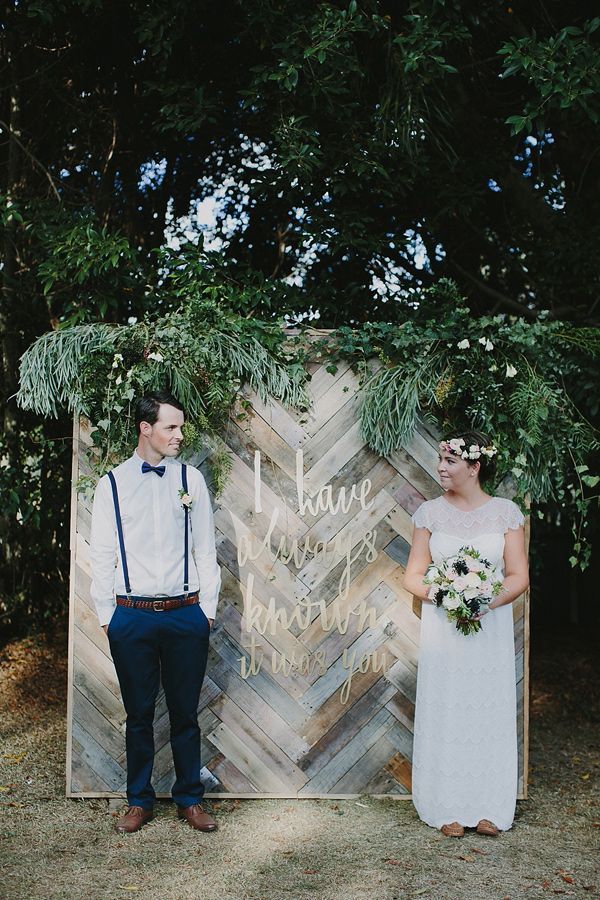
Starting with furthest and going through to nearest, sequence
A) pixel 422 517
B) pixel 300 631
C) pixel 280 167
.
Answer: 1. pixel 280 167
2. pixel 300 631
3. pixel 422 517

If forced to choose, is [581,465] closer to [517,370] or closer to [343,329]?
[517,370]

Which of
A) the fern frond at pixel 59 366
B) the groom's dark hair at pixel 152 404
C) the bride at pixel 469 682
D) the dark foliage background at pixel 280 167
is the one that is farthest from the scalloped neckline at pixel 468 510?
the fern frond at pixel 59 366

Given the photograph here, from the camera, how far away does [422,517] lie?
4039mm

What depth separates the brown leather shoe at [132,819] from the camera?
385 cm

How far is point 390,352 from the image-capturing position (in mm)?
4199

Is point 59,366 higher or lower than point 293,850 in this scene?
higher

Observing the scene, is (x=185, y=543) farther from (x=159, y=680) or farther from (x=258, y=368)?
(x=258, y=368)

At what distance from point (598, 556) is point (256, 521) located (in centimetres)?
572

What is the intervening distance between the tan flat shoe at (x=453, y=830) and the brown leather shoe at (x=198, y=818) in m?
1.06

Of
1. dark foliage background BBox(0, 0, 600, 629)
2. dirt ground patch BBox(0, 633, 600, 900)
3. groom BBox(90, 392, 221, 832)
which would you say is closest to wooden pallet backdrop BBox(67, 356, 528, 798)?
dirt ground patch BBox(0, 633, 600, 900)

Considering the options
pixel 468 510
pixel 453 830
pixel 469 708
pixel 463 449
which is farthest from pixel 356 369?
pixel 453 830

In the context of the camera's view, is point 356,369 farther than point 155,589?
Yes

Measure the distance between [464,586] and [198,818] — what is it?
1.64m

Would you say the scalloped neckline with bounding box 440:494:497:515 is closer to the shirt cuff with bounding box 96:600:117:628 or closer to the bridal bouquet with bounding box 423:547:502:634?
the bridal bouquet with bounding box 423:547:502:634
